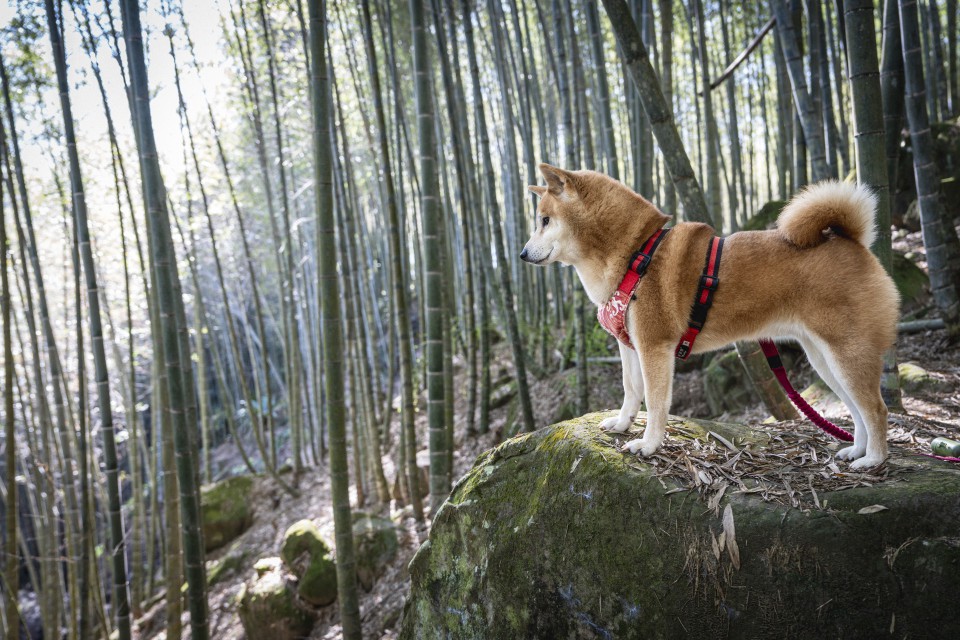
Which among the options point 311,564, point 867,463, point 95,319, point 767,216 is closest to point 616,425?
point 867,463

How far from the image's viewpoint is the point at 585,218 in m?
2.10

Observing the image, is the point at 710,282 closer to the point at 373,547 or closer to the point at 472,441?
the point at 373,547

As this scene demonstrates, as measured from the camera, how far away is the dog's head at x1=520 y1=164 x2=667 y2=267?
207 centimetres

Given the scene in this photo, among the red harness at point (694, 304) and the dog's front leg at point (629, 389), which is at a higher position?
the red harness at point (694, 304)

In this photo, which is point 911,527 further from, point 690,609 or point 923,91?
point 923,91

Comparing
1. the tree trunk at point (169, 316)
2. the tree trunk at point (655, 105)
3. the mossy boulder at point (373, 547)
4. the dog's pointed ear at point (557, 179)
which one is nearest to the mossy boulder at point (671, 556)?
the dog's pointed ear at point (557, 179)

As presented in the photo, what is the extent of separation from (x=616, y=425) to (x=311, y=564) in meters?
3.57

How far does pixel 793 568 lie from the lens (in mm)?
1475

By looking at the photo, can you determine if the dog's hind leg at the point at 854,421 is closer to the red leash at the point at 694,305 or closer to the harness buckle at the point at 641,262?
the red leash at the point at 694,305

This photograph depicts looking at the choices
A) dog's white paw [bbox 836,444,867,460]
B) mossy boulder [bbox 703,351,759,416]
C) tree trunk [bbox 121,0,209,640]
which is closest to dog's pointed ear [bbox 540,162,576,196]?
dog's white paw [bbox 836,444,867,460]

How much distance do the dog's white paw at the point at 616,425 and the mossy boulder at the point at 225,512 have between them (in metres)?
6.69

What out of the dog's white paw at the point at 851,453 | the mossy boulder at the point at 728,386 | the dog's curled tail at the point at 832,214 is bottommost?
the mossy boulder at the point at 728,386

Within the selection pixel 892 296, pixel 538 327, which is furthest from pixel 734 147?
pixel 892 296

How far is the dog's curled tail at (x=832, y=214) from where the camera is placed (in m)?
1.80
